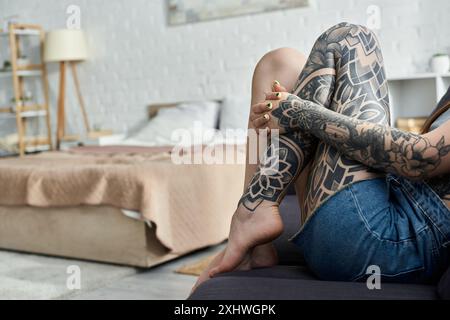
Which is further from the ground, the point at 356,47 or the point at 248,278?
the point at 356,47

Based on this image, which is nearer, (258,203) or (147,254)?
(258,203)

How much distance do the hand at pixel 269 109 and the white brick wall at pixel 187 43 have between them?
9.35 feet

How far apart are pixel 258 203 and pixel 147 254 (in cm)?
166

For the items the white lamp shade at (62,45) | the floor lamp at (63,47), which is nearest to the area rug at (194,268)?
the floor lamp at (63,47)

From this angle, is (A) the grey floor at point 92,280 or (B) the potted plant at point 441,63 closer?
(A) the grey floor at point 92,280

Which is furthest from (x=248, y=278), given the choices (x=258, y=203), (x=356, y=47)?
(x=356, y=47)

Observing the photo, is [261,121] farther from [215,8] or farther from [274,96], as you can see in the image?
[215,8]

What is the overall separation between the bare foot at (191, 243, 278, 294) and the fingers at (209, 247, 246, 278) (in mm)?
23

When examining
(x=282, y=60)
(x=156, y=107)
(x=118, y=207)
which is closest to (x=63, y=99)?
(x=156, y=107)

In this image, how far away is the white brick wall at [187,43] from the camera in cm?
403

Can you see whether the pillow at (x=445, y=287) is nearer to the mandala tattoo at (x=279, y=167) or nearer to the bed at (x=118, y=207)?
the mandala tattoo at (x=279, y=167)

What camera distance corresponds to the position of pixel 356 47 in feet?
4.42

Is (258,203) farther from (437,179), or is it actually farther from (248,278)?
(437,179)

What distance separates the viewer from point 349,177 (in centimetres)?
125
